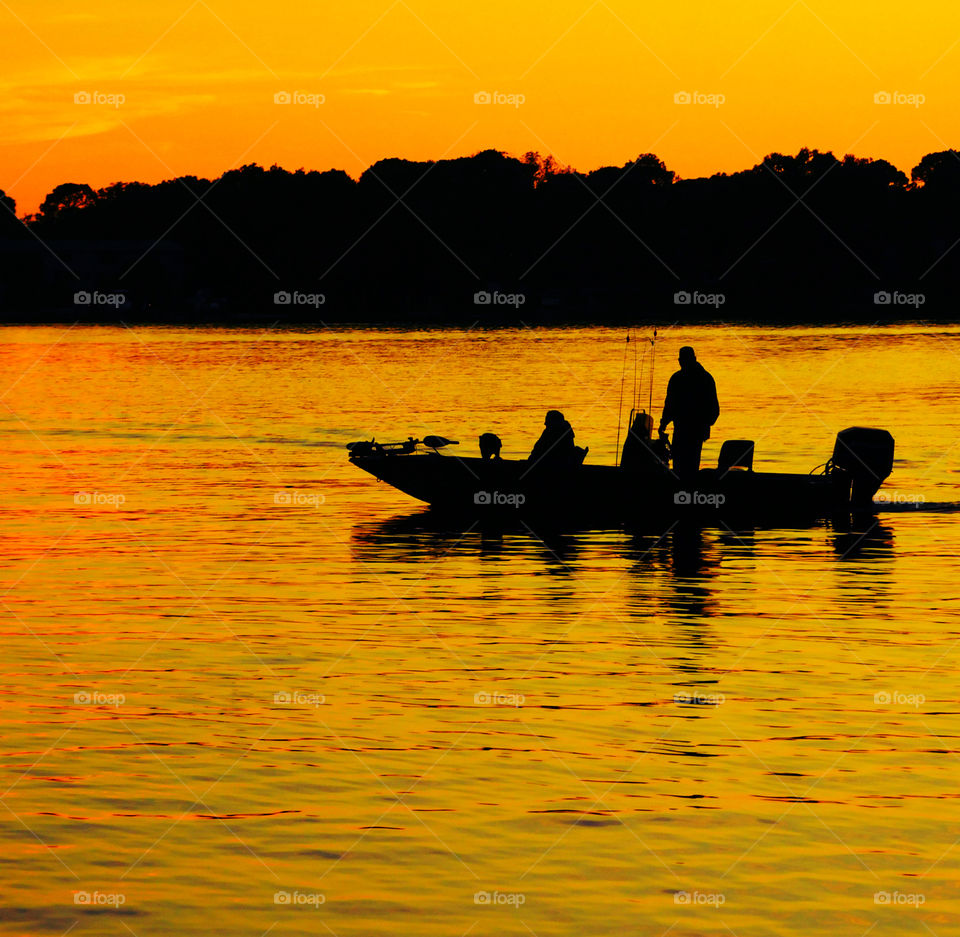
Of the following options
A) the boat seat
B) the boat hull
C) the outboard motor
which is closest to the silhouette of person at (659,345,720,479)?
the boat hull

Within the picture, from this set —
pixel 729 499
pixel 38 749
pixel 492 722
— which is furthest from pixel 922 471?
pixel 38 749

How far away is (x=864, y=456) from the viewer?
25922 millimetres

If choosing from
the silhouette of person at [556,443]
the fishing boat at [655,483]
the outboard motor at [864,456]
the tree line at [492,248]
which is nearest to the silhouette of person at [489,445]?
the fishing boat at [655,483]

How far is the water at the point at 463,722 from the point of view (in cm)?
958

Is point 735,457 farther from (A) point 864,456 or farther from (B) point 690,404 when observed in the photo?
(A) point 864,456

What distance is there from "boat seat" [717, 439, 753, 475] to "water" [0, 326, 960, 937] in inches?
49.5

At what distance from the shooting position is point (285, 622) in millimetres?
17906

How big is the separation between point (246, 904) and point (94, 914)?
900 mm

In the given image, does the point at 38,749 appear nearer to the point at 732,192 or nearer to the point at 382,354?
the point at 382,354

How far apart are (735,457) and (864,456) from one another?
2178 millimetres

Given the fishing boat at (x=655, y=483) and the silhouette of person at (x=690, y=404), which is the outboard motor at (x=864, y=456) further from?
the silhouette of person at (x=690, y=404)

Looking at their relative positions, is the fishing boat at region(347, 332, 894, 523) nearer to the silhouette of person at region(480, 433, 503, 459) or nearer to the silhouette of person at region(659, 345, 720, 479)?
the silhouette of person at region(480, 433, 503, 459)

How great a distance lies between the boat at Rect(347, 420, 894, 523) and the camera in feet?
83.1

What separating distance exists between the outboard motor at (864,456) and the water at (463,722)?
3.84 ft
